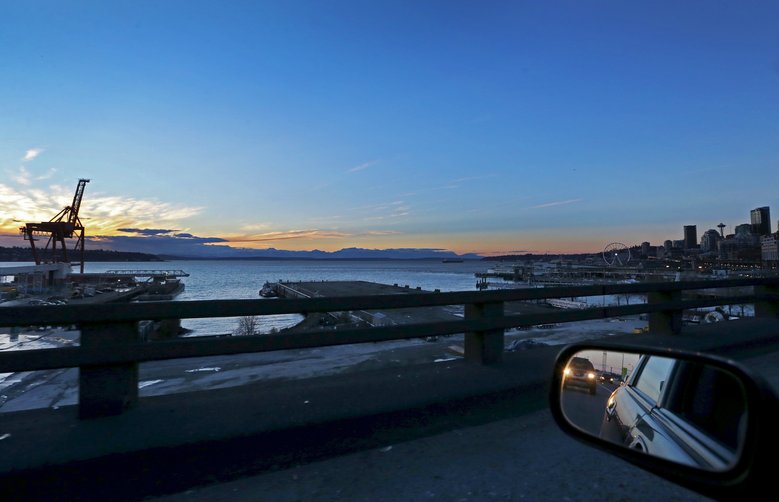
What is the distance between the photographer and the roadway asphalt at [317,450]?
3.04 metres

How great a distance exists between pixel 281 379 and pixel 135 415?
1772 mm

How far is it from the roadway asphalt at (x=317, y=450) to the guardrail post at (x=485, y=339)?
0.78 meters

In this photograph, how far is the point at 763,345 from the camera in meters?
7.84

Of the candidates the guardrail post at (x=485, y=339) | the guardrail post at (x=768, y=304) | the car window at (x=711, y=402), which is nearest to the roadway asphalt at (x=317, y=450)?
the guardrail post at (x=485, y=339)

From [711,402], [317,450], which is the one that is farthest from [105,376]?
[711,402]

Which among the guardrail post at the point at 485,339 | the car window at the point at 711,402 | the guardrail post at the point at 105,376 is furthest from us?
the guardrail post at the point at 485,339

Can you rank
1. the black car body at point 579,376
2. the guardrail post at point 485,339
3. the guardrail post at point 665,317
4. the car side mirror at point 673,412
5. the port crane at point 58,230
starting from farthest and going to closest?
1. the port crane at point 58,230
2. the guardrail post at point 665,317
3. the guardrail post at point 485,339
4. the black car body at point 579,376
5. the car side mirror at point 673,412

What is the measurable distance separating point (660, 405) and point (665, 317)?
6.28m

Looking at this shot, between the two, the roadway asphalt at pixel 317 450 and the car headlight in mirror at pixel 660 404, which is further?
the roadway asphalt at pixel 317 450

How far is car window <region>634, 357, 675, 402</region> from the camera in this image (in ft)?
7.77

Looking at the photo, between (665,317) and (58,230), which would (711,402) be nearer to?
(665,317)

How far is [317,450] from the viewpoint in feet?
12.0

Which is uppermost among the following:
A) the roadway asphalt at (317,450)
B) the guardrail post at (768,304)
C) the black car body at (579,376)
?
the black car body at (579,376)

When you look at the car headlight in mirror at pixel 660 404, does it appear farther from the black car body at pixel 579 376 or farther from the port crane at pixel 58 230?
the port crane at pixel 58 230
